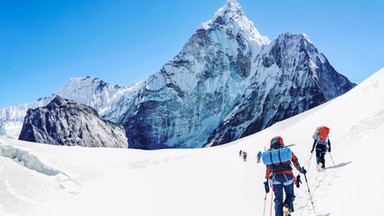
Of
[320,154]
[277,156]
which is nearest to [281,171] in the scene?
[277,156]

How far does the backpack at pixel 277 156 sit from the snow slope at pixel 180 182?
201 centimetres

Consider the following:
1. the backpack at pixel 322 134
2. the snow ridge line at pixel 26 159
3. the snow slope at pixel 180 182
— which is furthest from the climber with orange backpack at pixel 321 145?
the snow ridge line at pixel 26 159

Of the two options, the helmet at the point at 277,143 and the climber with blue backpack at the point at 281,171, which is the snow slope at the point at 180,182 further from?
the helmet at the point at 277,143

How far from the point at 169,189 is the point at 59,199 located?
824cm

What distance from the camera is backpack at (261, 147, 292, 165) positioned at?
39.2 feet

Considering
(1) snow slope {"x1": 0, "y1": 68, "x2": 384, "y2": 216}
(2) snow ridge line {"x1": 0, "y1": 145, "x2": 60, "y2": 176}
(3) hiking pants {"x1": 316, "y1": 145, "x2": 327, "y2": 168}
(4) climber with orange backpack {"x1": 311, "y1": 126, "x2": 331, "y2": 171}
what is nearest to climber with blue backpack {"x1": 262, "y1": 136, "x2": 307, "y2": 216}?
(1) snow slope {"x1": 0, "y1": 68, "x2": 384, "y2": 216}

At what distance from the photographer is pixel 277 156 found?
12055 mm

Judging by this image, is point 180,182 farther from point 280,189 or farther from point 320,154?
point 280,189

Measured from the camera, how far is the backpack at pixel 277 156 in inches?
470

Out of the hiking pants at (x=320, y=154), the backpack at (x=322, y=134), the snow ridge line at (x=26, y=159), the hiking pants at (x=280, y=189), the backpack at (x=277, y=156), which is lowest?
the hiking pants at (x=280, y=189)

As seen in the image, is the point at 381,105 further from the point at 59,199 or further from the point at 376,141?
the point at 59,199

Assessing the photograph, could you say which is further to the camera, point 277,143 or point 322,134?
point 322,134

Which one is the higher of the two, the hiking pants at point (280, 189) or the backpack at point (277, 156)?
the backpack at point (277, 156)

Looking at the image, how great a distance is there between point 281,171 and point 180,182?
50.4ft
